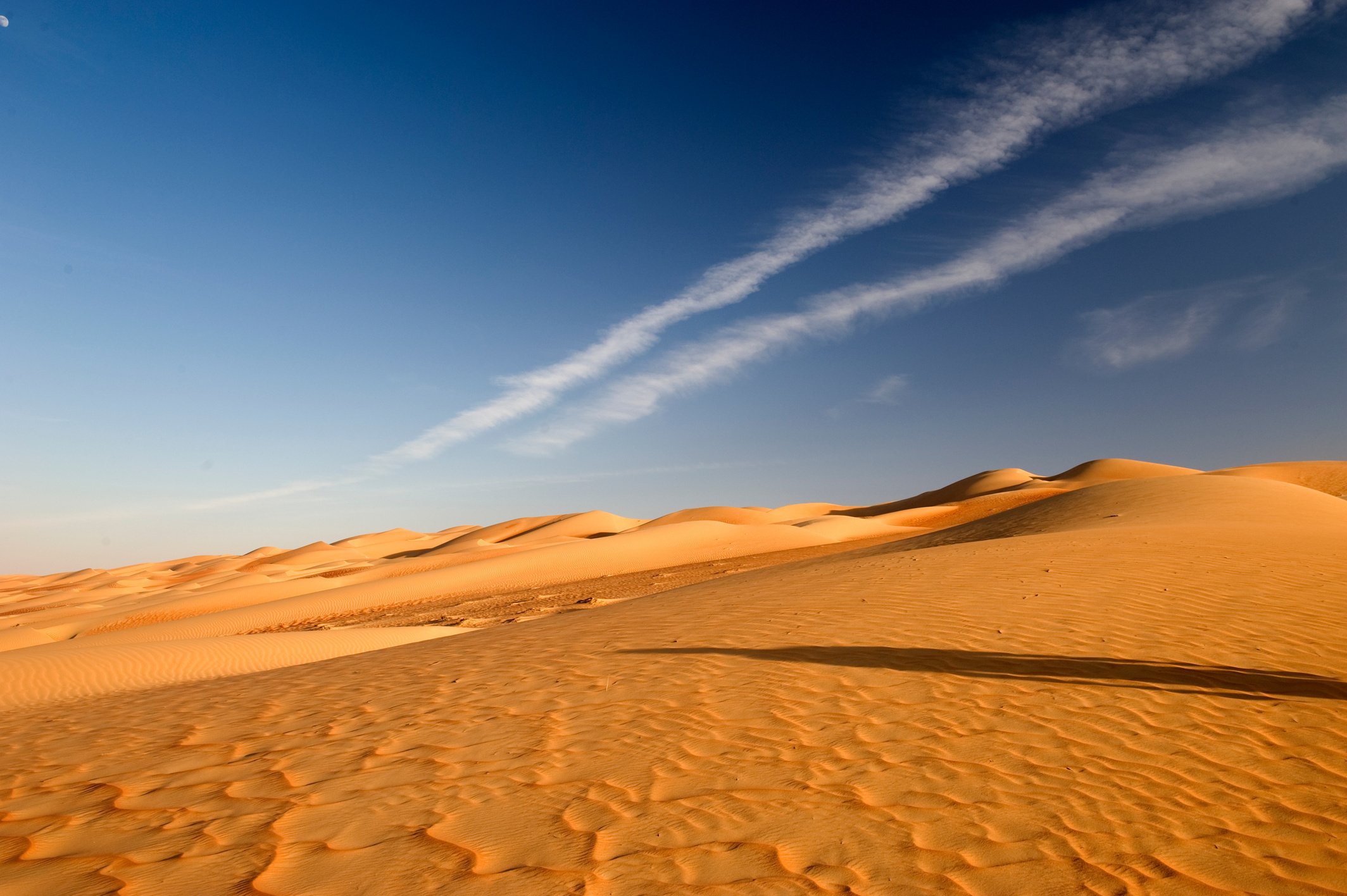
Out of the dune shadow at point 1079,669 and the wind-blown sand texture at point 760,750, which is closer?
the wind-blown sand texture at point 760,750

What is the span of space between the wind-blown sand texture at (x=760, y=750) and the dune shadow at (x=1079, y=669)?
0.14ft

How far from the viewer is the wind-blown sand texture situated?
10.3 feet

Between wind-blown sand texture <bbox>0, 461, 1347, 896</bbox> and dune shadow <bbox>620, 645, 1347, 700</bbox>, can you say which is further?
dune shadow <bbox>620, 645, 1347, 700</bbox>

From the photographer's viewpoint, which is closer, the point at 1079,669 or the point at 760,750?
the point at 760,750

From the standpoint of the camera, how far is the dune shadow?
5.61 m

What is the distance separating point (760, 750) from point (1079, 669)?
3.42m

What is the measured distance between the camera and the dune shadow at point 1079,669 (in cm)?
561

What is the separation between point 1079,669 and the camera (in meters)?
6.13

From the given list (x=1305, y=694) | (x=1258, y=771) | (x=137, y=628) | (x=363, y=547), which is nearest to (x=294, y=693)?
(x=1258, y=771)

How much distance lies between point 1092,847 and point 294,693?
658 cm

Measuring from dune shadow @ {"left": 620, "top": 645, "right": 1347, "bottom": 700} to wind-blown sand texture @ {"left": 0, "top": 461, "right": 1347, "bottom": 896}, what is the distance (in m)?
0.04

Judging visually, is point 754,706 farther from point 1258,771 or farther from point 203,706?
point 203,706

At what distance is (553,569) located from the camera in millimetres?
28109

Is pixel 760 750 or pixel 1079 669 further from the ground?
pixel 1079 669
